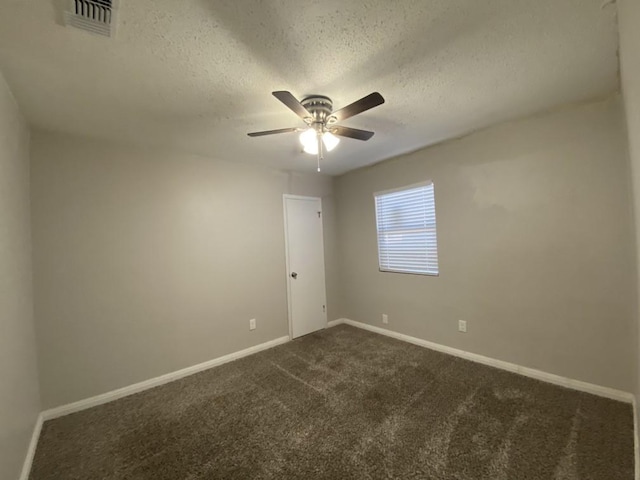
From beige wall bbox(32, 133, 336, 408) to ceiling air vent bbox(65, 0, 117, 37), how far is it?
1.64 meters

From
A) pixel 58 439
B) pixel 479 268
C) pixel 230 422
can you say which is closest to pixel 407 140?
pixel 479 268

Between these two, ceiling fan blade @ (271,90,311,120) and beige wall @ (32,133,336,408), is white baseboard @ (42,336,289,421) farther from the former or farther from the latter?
ceiling fan blade @ (271,90,311,120)

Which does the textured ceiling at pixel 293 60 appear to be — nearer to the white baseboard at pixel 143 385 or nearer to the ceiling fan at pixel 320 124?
the ceiling fan at pixel 320 124

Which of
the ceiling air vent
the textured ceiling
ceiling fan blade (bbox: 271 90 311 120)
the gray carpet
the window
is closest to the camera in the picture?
the ceiling air vent

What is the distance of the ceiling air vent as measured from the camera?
1.14 metres

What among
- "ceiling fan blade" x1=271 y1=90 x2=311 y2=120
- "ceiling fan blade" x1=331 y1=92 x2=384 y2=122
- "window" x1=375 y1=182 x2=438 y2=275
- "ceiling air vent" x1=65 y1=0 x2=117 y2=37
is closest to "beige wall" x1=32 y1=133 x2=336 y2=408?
"window" x1=375 y1=182 x2=438 y2=275

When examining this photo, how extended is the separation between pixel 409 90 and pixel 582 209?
178 cm

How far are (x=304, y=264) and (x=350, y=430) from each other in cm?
236

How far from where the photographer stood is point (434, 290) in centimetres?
326

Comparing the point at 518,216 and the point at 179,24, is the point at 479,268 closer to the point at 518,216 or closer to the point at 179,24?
the point at 518,216

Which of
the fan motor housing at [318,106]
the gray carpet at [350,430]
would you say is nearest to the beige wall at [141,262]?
the gray carpet at [350,430]

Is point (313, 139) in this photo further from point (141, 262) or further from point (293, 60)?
point (141, 262)

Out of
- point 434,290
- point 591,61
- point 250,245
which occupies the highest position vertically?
point 591,61

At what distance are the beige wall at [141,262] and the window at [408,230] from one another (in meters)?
1.54
